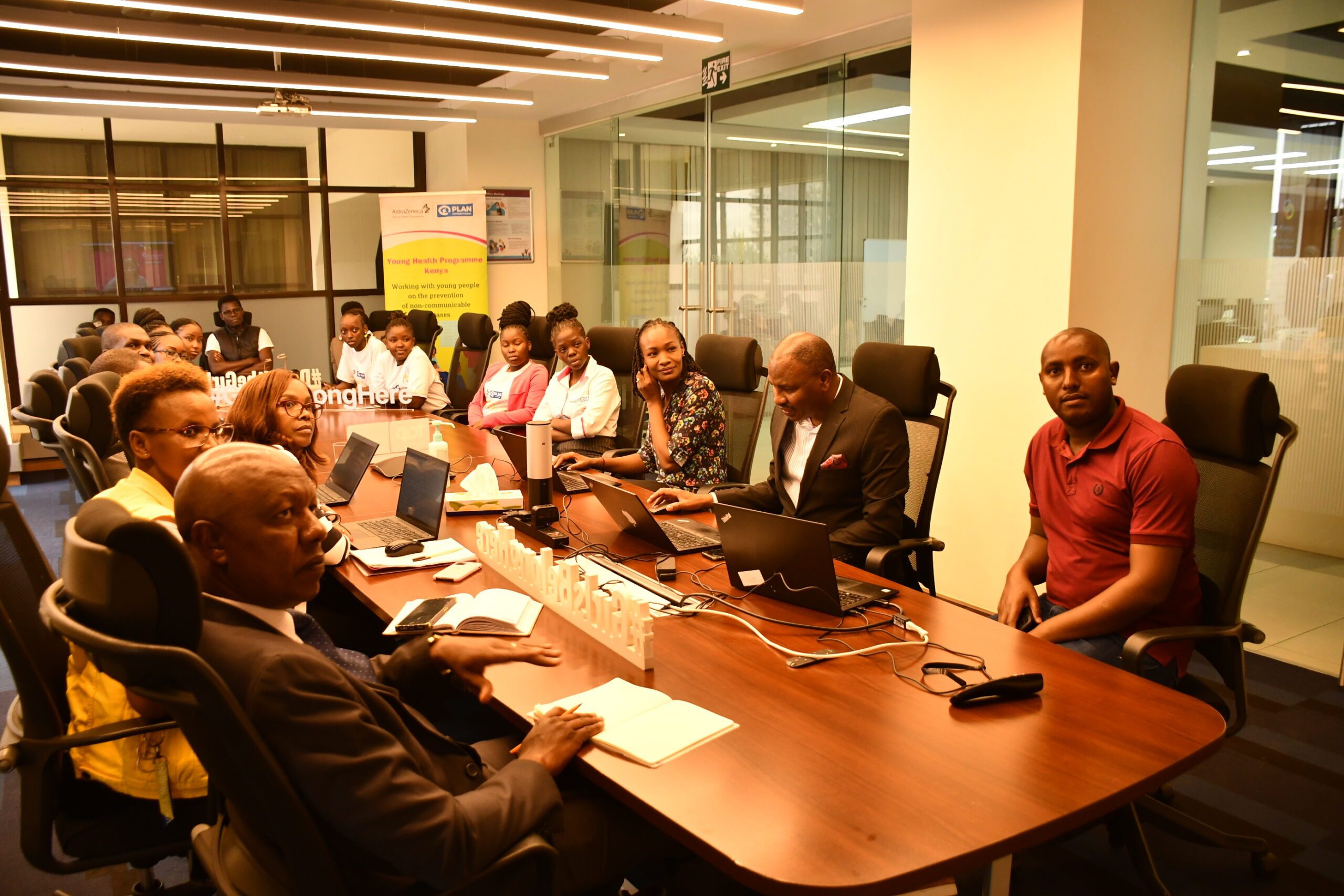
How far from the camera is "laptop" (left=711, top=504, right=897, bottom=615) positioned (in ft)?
6.70

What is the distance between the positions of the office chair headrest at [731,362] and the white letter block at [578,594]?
164 cm

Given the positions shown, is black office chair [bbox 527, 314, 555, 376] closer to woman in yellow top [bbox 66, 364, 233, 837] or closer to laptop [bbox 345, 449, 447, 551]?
laptop [bbox 345, 449, 447, 551]

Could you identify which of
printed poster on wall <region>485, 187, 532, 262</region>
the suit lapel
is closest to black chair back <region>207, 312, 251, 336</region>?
printed poster on wall <region>485, 187, 532, 262</region>

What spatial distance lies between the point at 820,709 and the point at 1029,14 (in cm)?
337

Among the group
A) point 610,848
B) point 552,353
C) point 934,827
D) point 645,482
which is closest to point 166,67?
point 552,353

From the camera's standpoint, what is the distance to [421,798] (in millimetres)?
1292

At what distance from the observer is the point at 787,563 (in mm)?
2129

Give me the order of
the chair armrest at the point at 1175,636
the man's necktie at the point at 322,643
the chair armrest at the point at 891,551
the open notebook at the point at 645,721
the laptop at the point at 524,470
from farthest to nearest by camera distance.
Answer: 1. the laptop at the point at 524,470
2. the chair armrest at the point at 891,551
3. the chair armrest at the point at 1175,636
4. the man's necktie at the point at 322,643
5. the open notebook at the point at 645,721

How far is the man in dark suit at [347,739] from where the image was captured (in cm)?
124

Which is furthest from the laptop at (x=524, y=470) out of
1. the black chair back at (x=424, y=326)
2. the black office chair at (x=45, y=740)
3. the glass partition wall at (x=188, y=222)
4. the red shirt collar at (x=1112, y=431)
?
the glass partition wall at (x=188, y=222)

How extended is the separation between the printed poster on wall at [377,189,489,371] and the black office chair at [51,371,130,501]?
18.1 ft

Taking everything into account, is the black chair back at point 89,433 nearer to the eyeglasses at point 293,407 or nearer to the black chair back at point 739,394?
the eyeglasses at point 293,407

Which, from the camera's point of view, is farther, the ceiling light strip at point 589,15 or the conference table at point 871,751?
the ceiling light strip at point 589,15

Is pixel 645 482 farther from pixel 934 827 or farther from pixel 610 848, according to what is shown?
pixel 934 827
